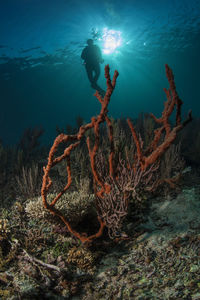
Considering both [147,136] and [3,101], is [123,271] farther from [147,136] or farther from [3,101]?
[3,101]

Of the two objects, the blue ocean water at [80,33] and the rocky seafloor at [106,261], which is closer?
the rocky seafloor at [106,261]

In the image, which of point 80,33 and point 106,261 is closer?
point 106,261

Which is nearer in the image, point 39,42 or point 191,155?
point 191,155

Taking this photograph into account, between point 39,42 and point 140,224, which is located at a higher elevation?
point 39,42

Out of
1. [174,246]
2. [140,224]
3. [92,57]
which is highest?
[92,57]

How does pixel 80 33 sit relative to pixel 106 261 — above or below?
above

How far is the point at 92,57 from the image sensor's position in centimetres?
1427

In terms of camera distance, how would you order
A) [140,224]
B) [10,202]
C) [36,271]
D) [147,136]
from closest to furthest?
[36,271] → [140,224] → [10,202] → [147,136]

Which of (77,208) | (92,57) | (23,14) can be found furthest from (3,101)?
(77,208)

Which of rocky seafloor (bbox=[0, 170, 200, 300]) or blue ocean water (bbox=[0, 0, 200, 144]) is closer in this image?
rocky seafloor (bbox=[0, 170, 200, 300])

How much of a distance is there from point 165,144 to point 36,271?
244 centimetres

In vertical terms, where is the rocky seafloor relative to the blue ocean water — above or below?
below

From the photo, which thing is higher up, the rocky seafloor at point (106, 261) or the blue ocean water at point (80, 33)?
the blue ocean water at point (80, 33)

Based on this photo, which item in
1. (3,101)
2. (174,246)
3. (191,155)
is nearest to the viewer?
(174,246)
